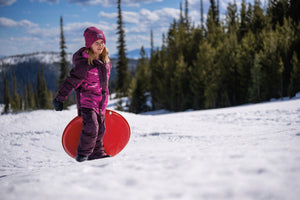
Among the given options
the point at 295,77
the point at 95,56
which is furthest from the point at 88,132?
the point at 295,77

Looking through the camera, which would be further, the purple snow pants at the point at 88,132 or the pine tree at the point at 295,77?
the pine tree at the point at 295,77

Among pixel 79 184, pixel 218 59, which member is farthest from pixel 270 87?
pixel 79 184

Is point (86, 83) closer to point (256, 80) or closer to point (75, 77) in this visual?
point (75, 77)

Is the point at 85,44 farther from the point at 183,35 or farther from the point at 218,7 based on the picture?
the point at 218,7

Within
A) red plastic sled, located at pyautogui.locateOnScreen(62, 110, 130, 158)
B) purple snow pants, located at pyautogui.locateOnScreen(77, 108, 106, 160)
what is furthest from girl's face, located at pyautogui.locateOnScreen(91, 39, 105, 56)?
red plastic sled, located at pyautogui.locateOnScreen(62, 110, 130, 158)

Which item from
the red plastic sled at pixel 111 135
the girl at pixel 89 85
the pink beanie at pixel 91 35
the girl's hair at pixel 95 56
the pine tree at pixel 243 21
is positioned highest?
the pine tree at pixel 243 21

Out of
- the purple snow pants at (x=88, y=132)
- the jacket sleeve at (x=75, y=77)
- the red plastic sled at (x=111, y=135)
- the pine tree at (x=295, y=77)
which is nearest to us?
the jacket sleeve at (x=75, y=77)

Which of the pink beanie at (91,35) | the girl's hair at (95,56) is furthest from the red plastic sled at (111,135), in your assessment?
the pink beanie at (91,35)

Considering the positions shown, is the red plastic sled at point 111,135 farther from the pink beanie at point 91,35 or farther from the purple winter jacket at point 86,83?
the pink beanie at point 91,35

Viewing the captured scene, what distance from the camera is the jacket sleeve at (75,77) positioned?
3246mm

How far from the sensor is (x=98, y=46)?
343 cm

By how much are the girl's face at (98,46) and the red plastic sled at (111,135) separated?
3.77 feet

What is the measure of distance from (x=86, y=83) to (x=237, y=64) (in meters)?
24.8

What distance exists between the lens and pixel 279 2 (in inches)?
1368
